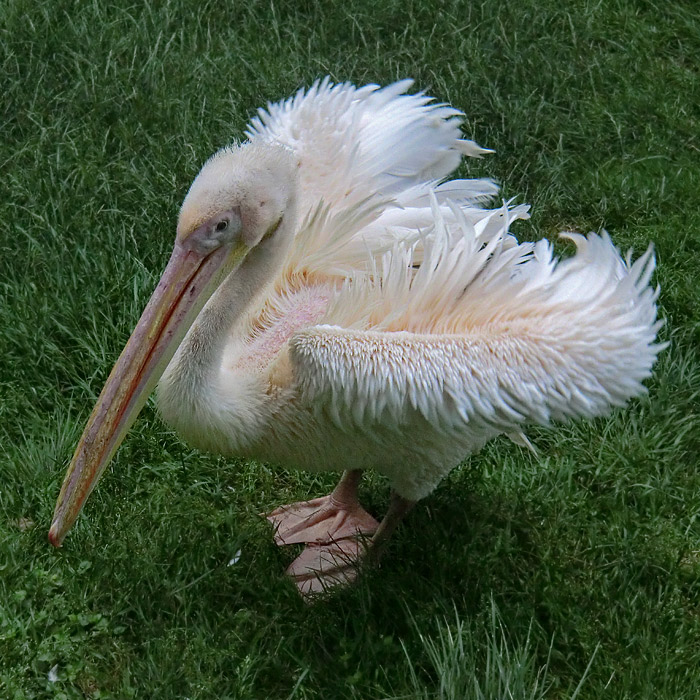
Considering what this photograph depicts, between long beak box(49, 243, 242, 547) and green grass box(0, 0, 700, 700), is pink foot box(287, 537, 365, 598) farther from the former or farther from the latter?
long beak box(49, 243, 242, 547)

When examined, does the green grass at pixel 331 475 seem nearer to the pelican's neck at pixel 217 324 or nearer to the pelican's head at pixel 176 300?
the pelican's head at pixel 176 300

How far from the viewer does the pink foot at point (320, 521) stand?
3191 mm

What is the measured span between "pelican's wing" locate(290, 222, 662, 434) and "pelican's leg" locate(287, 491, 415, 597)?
537 millimetres

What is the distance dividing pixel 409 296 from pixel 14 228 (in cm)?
199

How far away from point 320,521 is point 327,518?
3 cm

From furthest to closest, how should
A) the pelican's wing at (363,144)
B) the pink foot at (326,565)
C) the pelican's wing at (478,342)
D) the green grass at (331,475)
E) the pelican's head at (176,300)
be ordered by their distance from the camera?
the pelican's wing at (363,144) → the pink foot at (326,565) → the green grass at (331,475) → the pelican's head at (176,300) → the pelican's wing at (478,342)

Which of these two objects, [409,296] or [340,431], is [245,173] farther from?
[340,431]

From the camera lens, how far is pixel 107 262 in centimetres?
381

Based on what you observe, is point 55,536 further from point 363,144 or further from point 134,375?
point 363,144

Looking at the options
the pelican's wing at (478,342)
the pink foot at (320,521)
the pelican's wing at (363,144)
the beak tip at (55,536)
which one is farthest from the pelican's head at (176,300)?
the pink foot at (320,521)

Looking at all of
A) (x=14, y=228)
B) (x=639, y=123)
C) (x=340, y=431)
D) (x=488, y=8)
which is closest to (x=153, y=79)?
(x=14, y=228)

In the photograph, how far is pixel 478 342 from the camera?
2.55m

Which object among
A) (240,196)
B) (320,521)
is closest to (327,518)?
(320,521)

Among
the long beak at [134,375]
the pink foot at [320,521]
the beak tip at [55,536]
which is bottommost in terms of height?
the pink foot at [320,521]
